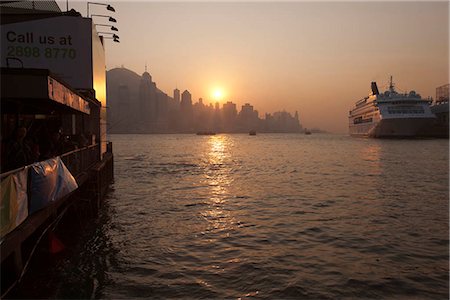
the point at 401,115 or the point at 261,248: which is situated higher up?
the point at 401,115

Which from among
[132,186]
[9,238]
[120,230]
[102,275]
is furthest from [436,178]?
[9,238]

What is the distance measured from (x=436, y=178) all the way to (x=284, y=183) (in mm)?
12335

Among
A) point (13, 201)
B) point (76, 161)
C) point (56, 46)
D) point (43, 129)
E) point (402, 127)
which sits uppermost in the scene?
point (56, 46)

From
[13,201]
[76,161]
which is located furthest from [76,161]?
[13,201]

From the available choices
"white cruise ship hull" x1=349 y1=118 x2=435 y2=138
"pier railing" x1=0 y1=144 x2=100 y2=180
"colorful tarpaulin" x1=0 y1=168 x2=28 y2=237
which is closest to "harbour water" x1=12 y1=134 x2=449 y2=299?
"colorful tarpaulin" x1=0 y1=168 x2=28 y2=237

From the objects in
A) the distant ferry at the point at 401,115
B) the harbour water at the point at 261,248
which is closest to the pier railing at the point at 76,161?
the harbour water at the point at 261,248

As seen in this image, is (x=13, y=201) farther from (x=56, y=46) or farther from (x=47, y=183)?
(x=56, y=46)

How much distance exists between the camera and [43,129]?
18.1 metres

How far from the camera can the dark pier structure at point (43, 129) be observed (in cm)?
743

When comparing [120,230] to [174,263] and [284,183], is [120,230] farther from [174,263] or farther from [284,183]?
[284,183]

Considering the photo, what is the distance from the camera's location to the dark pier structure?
7.43m

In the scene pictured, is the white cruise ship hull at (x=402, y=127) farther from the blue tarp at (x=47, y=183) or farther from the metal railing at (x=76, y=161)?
the blue tarp at (x=47, y=183)

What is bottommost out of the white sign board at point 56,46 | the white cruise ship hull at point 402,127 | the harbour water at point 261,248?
the harbour water at point 261,248

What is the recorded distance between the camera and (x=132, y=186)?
80.9 ft
